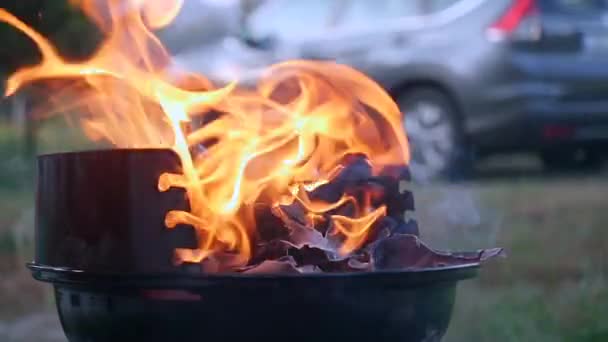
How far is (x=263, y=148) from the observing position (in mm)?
2875

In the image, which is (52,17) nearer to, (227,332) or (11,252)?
(11,252)

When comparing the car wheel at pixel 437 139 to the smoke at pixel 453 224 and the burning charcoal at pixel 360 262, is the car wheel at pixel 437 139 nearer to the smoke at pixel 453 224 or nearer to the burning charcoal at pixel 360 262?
the smoke at pixel 453 224

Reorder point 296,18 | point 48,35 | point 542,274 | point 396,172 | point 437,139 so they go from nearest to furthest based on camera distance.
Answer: point 396,172
point 48,35
point 542,274
point 437,139
point 296,18

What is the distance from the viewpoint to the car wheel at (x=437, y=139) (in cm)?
694

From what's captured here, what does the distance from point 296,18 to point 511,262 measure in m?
2.95

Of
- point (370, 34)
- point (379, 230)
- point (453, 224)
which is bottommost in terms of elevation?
point (453, 224)

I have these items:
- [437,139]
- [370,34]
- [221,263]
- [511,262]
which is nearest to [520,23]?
[437,139]

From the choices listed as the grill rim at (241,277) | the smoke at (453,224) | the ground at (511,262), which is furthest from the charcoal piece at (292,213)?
the smoke at (453,224)

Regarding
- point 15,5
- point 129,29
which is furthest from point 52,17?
point 129,29

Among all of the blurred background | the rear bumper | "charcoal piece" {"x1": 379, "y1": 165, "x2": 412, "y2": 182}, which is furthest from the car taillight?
"charcoal piece" {"x1": 379, "y1": 165, "x2": 412, "y2": 182}

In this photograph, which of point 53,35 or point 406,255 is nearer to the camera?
point 406,255

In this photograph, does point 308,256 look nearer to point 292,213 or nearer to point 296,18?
point 292,213

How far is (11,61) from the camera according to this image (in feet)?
15.9

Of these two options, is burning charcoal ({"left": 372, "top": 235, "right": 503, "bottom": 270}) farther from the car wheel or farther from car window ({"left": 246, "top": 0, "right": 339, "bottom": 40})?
car window ({"left": 246, "top": 0, "right": 339, "bottom": 40})
